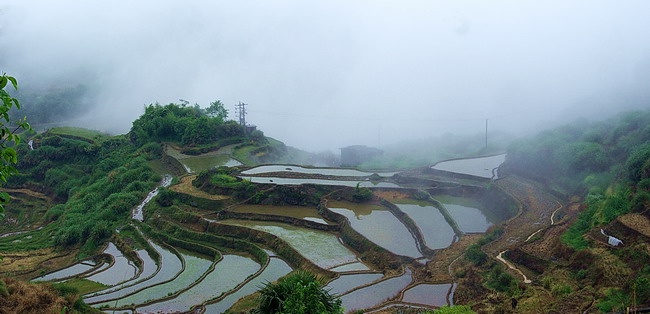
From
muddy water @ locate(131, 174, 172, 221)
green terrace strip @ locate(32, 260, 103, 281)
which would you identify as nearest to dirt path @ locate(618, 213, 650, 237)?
green terrace strip @ locate(32, 260, 103, 281)

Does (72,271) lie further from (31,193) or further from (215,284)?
(31,193)

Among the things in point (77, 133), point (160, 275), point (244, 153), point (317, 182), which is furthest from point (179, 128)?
point (160, 275)

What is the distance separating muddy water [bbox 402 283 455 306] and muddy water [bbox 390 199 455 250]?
4.27 m

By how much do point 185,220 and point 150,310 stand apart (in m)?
12.3

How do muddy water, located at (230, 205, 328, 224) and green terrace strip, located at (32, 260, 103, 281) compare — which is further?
muddy water, located at (230, 205, 328, 224)

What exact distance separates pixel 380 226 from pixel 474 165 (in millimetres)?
15660

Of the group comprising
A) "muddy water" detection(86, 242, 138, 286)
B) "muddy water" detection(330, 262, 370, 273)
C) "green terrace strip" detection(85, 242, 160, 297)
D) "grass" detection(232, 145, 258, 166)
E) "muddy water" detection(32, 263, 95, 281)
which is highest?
"grass" detection(232, 145, 258, 166)

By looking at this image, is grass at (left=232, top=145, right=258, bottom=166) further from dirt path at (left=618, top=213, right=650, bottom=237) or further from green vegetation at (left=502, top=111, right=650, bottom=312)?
dirt path at (left=618, top=213, right=650, bottom=237)

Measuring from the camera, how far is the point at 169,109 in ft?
180

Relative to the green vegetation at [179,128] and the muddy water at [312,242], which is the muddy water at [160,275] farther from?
the green vegetation at [179,128]

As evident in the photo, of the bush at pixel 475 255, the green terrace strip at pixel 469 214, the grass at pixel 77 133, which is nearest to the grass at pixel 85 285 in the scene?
the bush at pixel 475 255

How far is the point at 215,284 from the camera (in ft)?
76.0

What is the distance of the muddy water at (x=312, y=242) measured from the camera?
83.9 ft

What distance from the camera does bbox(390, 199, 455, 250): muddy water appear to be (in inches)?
1023
